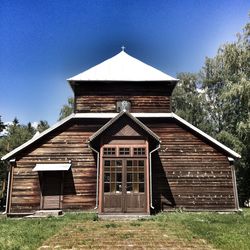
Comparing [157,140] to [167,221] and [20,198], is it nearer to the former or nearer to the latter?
[167,221]

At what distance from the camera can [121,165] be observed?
13422 millimetres

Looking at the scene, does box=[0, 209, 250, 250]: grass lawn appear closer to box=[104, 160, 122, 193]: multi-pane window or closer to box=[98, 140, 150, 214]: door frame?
box=[98, 140, 150, 214]: door frame

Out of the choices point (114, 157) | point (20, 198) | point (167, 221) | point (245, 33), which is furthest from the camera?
point (245, 33)

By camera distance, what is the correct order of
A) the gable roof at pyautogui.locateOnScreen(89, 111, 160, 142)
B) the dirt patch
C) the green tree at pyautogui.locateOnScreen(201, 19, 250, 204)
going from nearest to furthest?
1. the dirt patch
2. the gable roof at pyautogui.locateOnScreen(89, 111, 160, 142)
3. the green tree at pyautogui.locateOnScreen(201, 19, 250, 204)

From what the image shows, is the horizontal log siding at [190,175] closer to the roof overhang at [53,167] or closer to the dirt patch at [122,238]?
the dirt patch at [122,238]

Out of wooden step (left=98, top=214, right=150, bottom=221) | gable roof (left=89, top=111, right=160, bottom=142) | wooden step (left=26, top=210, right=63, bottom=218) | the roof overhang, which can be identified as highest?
gable roof (left=89, top=111, right=160, bottom=142)

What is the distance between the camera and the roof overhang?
14.3m

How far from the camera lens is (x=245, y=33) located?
81.0 ft

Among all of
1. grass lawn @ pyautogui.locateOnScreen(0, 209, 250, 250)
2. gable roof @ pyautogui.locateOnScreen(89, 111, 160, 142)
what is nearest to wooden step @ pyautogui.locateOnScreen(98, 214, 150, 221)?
grass lawn @ pyautogui.locateOnScreen(0, 209, 250, 250)

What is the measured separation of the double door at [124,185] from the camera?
12898 mm

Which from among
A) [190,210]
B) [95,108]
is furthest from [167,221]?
[95,108]

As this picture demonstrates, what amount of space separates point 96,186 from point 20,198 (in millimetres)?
4032

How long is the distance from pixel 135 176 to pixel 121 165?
862 mm

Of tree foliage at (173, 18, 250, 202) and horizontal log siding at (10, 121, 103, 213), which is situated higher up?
tree foliage at (173, 18, 250, 202)
